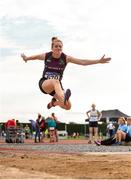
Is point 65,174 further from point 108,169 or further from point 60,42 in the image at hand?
point 60,42

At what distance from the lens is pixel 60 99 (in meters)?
8.81

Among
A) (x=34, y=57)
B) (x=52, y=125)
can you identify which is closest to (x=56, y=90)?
(x=34, y=57)

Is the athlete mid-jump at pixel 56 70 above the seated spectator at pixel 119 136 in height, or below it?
above

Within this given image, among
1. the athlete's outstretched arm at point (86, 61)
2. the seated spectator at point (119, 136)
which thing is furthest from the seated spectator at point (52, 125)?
the athlete's outstretched arm at point (86, 61)

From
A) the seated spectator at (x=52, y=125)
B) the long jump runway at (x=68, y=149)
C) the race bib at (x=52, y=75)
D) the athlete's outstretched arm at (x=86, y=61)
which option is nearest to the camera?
the race bib at (x=52, y=75)

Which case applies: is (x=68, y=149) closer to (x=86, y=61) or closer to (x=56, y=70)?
(x=86, y=61)

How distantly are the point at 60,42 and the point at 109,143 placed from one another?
34.8 ft

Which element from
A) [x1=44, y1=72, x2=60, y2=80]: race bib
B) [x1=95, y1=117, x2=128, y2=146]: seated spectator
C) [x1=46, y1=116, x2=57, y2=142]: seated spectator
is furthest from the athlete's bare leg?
[x1=46, y1=116, x2=57, y2=142]: seated spectator

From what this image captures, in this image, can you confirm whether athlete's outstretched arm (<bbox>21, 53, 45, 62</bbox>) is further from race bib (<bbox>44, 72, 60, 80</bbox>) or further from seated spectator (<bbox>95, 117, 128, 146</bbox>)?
seated spectator (<bbox>95, 117, 128, 146</bbox>)

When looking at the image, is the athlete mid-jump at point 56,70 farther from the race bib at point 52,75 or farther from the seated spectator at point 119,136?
the seated spectator at point 119,136

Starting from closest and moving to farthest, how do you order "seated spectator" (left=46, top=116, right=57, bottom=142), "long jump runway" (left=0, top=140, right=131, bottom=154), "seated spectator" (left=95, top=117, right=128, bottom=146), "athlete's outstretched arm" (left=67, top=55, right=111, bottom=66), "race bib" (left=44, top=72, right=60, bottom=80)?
"race bib" (left=44, top=72, right=60, bottom=80) → "athlete's outstretched arm" (left=67, top=55, right=111, bottom=66) → "long jump runway" (left=0, top=140, right=131, bottom=154) → "seated spectator" (left=95, top=117, right=128, bottom=146) → "seated spectator" (left=46, top=116, right=57, bottom=142)

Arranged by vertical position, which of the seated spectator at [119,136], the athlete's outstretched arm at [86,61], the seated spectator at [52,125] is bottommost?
the seated spectator at [119,136]

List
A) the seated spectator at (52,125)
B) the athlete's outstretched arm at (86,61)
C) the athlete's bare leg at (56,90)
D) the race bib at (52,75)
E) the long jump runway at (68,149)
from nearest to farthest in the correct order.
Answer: the athlete's bare leg at (56,90) → the race bib at (52,75) → the athlete's outstretched arm at (86,61) → the long jump runway at (68,149) → the seated spectator at (52,125)

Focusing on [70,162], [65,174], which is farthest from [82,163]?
[65,174]
